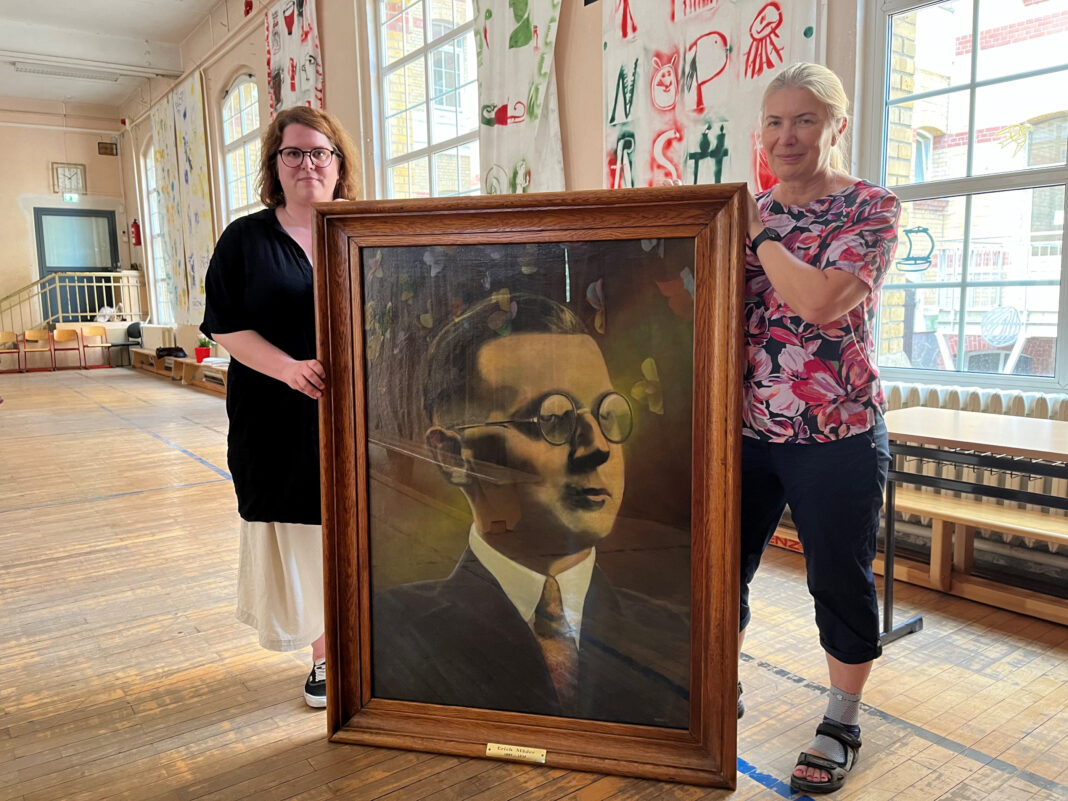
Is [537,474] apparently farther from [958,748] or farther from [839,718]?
[958,748]

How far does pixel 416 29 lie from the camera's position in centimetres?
630

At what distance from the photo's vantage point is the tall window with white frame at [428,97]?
5.91 metres

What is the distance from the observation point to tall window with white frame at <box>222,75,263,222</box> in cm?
930

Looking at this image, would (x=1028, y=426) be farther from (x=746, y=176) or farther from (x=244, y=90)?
(x=244, y=90)

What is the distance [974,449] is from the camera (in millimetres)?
2312

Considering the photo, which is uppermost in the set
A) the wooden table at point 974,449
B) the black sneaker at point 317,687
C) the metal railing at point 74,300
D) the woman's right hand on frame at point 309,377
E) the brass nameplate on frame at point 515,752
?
the metal railing at point 74,300

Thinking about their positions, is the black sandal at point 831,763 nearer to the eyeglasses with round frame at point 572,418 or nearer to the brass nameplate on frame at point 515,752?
the brass nameplate on frame at point 515,752

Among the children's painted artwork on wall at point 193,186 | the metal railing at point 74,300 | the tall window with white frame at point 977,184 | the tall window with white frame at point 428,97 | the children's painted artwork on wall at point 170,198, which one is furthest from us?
the metal railing at point 74,300

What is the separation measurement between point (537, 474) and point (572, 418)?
5.7 inches

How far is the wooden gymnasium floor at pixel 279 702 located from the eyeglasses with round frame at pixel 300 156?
1391mm

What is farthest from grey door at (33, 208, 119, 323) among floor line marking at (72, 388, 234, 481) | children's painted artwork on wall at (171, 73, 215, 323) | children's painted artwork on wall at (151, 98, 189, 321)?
floor line marking at (72, 388, 234, 481)

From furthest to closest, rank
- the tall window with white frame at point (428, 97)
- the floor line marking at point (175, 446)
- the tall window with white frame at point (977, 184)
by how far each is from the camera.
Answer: the tall window with white frame at point (428, 97), the floor line marking at point (175, 446), the tall window with white frame at point (977, 184)

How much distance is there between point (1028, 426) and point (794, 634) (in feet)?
3.29

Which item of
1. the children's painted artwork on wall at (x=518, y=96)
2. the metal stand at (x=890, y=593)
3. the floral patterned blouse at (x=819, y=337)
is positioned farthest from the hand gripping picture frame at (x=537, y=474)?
the children's painted artwork on wall at (x=518, y=96)
